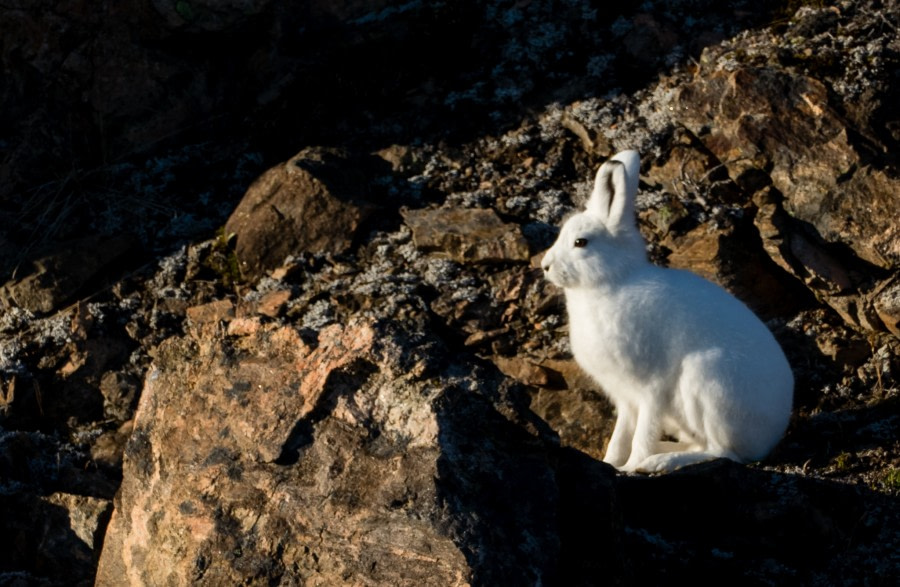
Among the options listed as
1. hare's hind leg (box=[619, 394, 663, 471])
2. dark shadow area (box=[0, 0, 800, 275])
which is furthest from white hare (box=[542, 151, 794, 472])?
dark shadow area (box=[0, 0, 800, 275])

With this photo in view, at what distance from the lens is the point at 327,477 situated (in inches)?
200

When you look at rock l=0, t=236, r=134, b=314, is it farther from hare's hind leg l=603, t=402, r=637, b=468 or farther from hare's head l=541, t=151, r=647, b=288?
hare's hind leg l=603, t=402, r=637, b=468

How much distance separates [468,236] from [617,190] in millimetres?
2160

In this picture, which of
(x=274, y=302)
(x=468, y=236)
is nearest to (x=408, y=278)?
(x=468, y=236)

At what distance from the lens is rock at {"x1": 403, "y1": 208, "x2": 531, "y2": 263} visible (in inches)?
354

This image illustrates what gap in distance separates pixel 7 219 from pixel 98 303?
1.38 meters

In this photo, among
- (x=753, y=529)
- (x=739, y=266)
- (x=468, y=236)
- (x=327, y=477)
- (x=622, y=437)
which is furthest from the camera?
(x=468, y=236)

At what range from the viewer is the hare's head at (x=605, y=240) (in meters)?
7.08

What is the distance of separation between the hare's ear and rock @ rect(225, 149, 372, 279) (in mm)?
2757

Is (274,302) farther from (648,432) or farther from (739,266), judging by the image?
(739,266)

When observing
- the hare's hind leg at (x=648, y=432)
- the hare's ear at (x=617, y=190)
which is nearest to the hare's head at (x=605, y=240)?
the hare's ear at (x=617, y=190)

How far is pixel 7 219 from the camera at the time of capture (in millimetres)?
9789

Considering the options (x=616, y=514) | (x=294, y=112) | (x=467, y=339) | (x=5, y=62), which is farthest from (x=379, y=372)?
(x=5, y=62)

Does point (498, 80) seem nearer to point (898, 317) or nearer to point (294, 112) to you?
point (294, 112)
